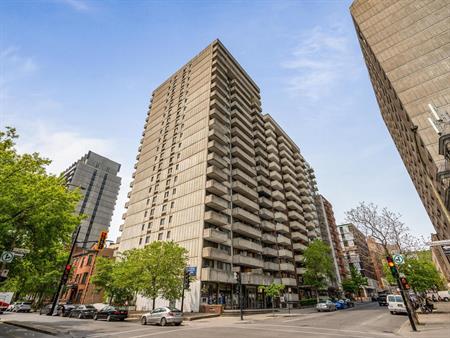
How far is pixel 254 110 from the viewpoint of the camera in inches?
2517

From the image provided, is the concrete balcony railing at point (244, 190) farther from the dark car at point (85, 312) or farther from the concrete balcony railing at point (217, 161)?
the dark car at point (85, 312)

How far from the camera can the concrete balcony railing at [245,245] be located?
40.1 metres

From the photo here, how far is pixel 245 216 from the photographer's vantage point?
4366cm

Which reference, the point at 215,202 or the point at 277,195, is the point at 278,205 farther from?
the point at 215,202

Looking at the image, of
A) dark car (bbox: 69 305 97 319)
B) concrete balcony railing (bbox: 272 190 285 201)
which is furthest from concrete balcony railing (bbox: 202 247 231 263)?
concrete balcony railing (bbox: 272 190 285 201)

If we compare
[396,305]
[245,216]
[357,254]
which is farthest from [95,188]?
[396,305]

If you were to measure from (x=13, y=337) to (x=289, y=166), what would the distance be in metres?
67.9

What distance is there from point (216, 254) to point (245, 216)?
10.4 m

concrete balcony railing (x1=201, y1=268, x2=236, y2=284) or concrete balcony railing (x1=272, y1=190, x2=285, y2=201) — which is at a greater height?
concrete balcony railing (x1=272, y1=190, x2=285, y2=201)

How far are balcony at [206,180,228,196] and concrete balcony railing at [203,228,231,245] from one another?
21.9 ft

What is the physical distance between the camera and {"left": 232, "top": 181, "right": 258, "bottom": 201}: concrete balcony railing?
45.6m

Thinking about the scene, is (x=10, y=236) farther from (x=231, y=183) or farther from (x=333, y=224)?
(x=333, y=224)

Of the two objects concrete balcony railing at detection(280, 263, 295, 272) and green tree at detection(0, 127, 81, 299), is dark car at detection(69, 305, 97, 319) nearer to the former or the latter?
green tree at detection(0, 127, 81, 299)

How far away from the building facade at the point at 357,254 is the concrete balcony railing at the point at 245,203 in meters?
67.0
